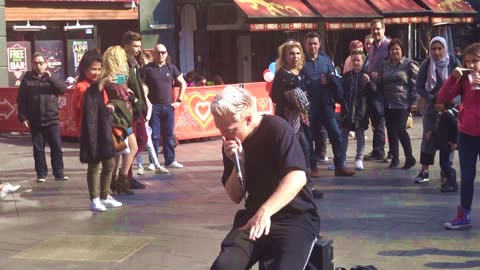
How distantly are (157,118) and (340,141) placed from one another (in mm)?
2635

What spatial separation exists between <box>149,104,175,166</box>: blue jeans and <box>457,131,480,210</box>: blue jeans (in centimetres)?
509

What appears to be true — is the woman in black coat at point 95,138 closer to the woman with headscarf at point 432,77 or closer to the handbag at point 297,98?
the handbag at point 297,98

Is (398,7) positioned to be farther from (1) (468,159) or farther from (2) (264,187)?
(2) (264,187)

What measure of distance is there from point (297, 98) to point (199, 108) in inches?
254

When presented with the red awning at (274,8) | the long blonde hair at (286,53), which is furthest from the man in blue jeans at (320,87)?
the red awning at (274,8)

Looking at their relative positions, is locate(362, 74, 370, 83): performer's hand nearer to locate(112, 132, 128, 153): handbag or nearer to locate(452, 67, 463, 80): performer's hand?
locate(112, 132, 128, 153): handbag

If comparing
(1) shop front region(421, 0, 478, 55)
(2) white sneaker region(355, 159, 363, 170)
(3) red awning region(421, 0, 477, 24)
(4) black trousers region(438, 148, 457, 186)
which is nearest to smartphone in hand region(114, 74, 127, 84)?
(4) black trousers region(438, 148, 457, 186)

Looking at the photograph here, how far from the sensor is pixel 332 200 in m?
8.84

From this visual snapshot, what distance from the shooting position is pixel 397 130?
35.5 feet

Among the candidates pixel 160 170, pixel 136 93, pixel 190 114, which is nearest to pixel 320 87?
pixel 136 93

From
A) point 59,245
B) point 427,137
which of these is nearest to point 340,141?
point 427,137

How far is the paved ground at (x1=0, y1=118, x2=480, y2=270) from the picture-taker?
6562 mm

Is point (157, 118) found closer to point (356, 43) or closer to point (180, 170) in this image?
point (180, 170)

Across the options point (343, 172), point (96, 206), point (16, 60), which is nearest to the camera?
point (96, 206)
